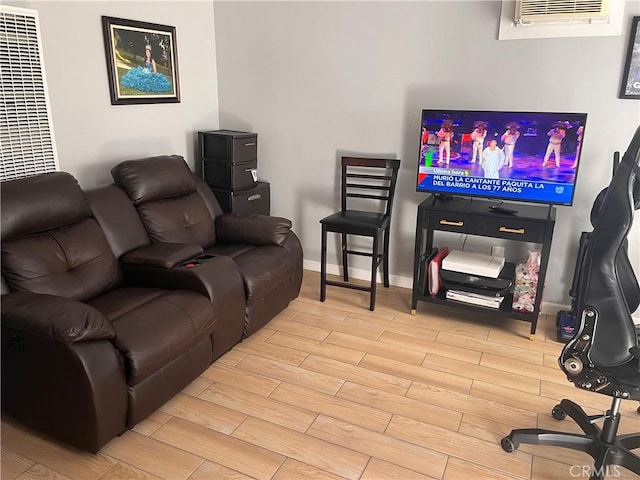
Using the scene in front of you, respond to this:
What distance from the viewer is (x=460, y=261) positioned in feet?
10.6

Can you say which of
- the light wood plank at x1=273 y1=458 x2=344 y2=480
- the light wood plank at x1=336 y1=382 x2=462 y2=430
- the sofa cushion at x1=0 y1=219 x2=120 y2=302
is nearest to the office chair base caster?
the light wood plank at x1=336 y1=382 x2=462 y2=430

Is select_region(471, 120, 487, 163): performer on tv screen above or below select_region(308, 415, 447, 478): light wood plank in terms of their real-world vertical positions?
above

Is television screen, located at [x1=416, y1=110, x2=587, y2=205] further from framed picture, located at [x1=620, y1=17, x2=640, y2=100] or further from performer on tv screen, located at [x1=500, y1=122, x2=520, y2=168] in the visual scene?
framed picture, located at [x1=620, y1=17, x2=640, y2=100]

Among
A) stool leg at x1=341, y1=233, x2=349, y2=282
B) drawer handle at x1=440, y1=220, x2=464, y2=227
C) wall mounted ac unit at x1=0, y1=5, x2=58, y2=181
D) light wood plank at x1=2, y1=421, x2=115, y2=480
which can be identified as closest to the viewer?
light wood plank at x1=2, y1=421, x2=115, y2=480

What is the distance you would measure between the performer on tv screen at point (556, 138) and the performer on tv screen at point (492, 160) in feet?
0.84

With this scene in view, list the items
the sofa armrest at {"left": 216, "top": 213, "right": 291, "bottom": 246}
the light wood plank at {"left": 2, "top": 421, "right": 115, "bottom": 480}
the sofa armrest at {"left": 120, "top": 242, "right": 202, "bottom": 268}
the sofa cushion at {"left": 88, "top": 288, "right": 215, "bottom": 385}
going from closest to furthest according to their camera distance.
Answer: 1. the light wood plank at {"left": 2, "top": 421, "right": 115, "bottom": 480}
2. the sofa cushion at {"left": 88, "top": 288, "right": 215, "bottom": 385}
3. the sofa armrest at {"left": 120, "top": 242, "right": 202, "bottom": 268}
4. the sofa armrest at {"left": 216, "top": 213, "right": 291, "bottom": 246}

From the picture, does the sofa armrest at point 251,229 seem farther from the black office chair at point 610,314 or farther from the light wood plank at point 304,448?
the black office chair at point 610,314

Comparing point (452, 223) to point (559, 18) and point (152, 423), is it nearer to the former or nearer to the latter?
point (559, 18)

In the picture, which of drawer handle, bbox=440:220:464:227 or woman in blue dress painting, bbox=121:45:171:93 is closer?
drawer handle, bbox=440:220:464:227

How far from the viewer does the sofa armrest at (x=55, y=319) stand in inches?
74.1

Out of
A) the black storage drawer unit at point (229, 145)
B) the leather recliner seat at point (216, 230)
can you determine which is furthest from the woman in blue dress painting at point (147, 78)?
the leather recliner seat at point (216, 230)

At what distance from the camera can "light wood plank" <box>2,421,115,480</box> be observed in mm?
1984

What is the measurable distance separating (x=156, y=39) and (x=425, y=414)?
2.99 metres

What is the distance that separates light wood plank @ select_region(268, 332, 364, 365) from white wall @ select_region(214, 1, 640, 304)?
1.09m
